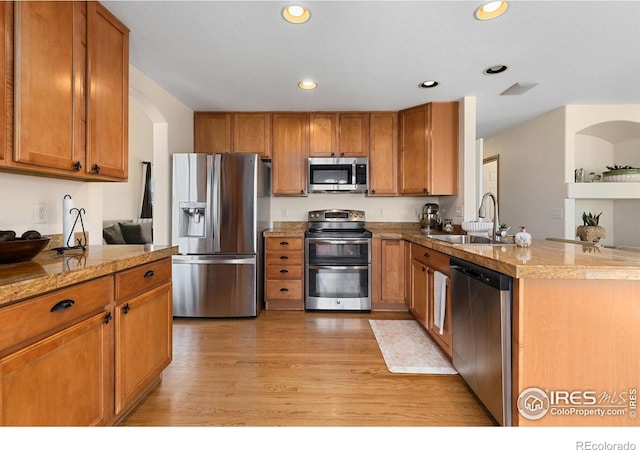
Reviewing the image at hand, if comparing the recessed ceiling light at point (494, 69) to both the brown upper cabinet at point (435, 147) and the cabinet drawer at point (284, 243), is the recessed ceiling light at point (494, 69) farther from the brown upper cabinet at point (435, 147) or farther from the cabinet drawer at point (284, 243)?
the cabinet drawer at point (284, 243)

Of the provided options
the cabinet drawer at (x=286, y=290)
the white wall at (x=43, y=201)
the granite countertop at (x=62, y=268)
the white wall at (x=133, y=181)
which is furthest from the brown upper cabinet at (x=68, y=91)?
the white wall at (x=133, y=181)

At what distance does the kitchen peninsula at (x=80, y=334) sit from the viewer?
970mm

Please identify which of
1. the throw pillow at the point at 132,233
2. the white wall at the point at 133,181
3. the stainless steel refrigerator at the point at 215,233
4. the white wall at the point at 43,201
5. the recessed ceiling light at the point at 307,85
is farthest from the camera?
the white wall at the point at 133,181

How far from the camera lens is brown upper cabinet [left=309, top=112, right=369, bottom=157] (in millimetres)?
3682

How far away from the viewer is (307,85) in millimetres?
2949

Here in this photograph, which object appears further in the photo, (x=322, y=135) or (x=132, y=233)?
(x=132, y=233)

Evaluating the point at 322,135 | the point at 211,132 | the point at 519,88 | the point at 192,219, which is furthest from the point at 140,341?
the point at 519,88

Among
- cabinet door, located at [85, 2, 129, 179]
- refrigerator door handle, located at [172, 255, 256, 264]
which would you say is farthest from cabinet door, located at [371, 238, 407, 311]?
cabinet door, located at [85, 2, 129, 179]

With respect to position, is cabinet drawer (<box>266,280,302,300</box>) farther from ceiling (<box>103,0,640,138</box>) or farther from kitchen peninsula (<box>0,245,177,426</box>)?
ceiling (<box>103,0,640,138</box>)

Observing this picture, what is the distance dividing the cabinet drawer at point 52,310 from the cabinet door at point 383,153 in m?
2.93

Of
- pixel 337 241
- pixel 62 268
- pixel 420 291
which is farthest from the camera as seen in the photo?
pixel 337 241

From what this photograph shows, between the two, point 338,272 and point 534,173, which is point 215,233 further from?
point 534,173

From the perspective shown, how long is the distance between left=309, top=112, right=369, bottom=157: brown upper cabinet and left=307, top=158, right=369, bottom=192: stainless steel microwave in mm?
109

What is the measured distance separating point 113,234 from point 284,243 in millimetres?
2363
